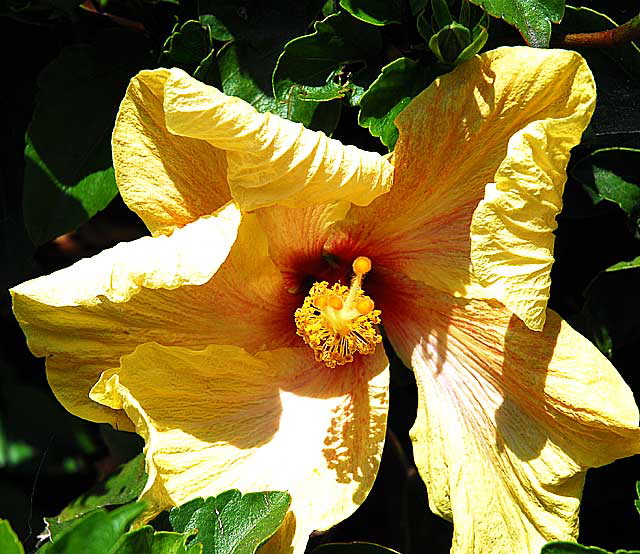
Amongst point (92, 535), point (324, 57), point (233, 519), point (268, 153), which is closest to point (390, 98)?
point (324, 57)

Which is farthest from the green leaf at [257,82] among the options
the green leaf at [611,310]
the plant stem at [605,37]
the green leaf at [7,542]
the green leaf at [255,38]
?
the green leaf at [7,542]

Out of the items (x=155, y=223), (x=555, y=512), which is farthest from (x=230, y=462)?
(x=555, y=512)

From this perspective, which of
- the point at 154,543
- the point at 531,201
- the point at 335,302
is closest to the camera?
the point at 154,543

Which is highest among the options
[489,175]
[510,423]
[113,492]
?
[489,175]

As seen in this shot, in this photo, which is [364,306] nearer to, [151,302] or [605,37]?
[151,302]

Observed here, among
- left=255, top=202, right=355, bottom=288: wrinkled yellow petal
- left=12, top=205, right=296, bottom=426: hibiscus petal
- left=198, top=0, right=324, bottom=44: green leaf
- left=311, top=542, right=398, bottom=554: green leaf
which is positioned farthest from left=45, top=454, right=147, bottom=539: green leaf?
left=198, top=0, right=324, bottom=44: green leaf

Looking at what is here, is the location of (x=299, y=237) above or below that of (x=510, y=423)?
above

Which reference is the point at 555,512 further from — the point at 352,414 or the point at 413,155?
the point at 413,155
